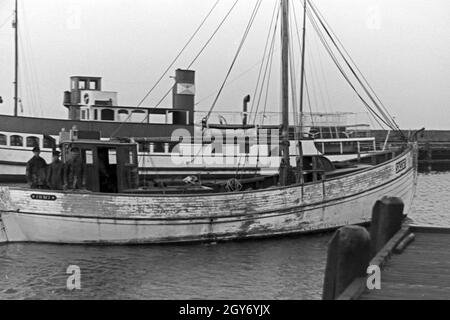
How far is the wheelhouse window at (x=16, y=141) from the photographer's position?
2564 cm

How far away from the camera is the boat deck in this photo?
6.30 m

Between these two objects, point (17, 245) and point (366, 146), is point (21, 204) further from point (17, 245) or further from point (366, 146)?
point (366, 146)

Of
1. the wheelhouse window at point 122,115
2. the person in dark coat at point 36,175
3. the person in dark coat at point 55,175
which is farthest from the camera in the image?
the wheelhouse window at point 122,115

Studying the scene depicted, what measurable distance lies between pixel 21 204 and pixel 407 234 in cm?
1130

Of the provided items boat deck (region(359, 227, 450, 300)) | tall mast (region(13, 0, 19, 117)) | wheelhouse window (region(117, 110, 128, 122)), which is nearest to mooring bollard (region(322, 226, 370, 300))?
boat deck (region(359, 227, 450, 300))

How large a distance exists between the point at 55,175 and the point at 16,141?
32.3ft

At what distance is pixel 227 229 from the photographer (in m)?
17.0

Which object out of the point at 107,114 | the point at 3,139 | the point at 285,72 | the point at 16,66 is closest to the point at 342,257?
the point at 285,72

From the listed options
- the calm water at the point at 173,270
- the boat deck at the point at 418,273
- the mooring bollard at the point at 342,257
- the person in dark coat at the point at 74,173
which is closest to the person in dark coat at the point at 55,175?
the person in dark coat at the point at 74,173

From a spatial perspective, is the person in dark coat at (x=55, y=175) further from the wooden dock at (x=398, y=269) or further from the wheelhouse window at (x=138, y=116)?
the wooden dock at (x=398, y=269)

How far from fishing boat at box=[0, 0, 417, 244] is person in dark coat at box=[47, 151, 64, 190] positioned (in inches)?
17.7

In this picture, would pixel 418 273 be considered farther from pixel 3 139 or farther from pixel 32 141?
pixel 3 139

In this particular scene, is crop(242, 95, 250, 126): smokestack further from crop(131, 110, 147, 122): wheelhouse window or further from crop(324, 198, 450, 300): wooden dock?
crop(324, 198, 450, 300): wooden dock
